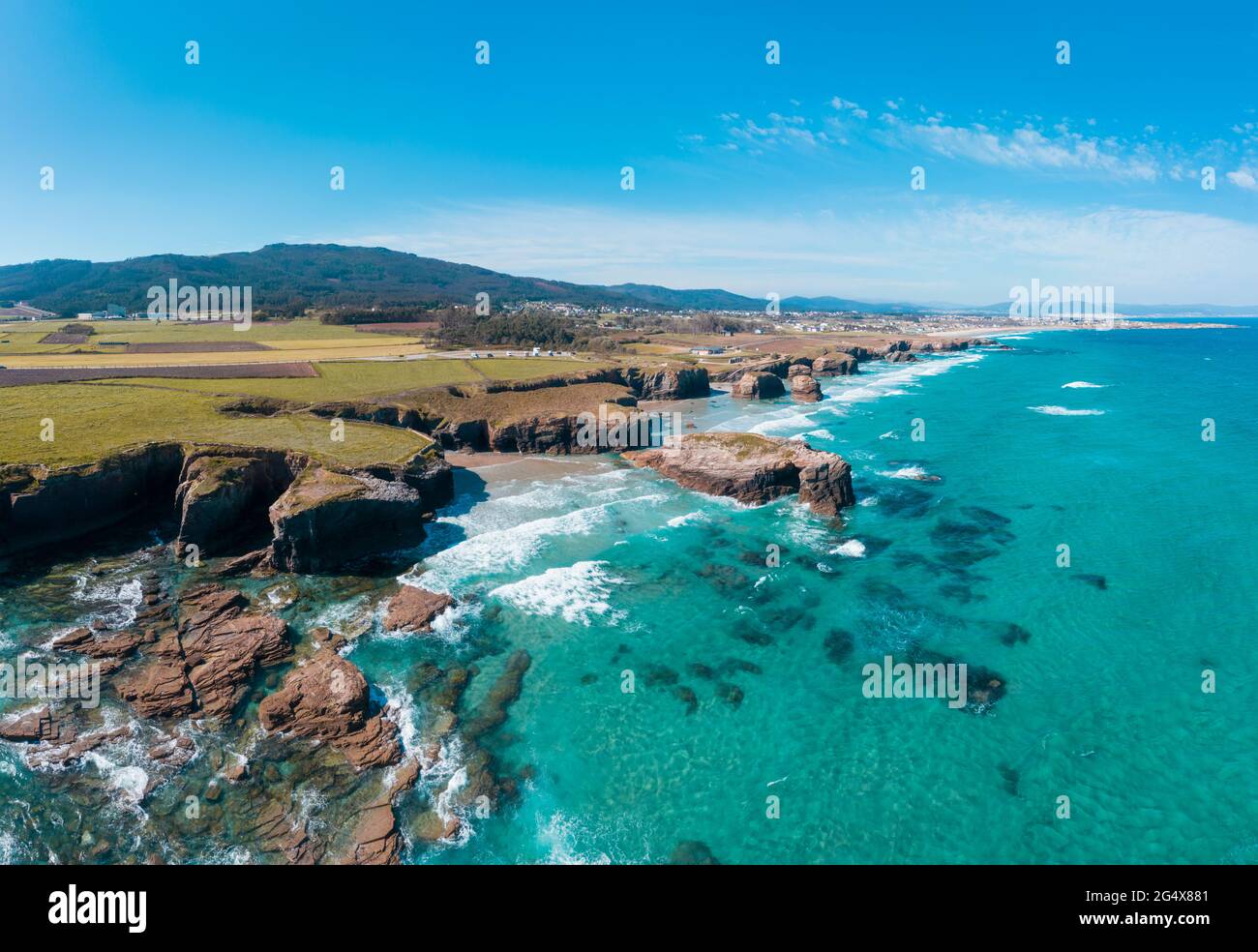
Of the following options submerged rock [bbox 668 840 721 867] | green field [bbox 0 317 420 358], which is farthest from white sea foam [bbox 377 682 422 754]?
green field [bbox 0 317 420 358]

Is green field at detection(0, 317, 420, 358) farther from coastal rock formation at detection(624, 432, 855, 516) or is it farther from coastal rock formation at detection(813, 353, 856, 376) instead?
coastal rock formation at detection(813, 353, 856, 376)

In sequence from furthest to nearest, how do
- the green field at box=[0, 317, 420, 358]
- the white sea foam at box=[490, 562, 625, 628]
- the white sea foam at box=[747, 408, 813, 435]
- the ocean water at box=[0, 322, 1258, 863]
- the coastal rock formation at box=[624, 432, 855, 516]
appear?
the green field at box=[0, 317, 420, 358] → the white sea foam at box=[747, 408, 813, 435] → the coastal rock formation at box=[624, 432, 855, 516] → the white sea foam at box=[490, 562, 625, 628] → the ocean water at box=[0, 322, 1258, 863]

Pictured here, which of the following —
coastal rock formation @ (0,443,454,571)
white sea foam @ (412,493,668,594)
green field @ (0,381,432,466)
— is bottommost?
white sea foam @ (412,493,668,594)

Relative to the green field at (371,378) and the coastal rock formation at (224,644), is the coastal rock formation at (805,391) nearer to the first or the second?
the green field at (371,378)

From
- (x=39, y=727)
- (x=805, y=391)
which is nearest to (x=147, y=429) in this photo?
(x=39, y=727)

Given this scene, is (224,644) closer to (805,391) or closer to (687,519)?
(687,519)

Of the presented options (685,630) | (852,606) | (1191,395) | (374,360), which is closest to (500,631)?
(685,630)
